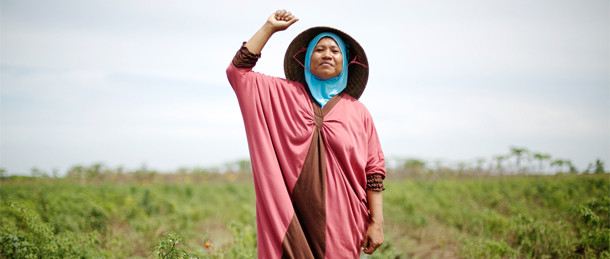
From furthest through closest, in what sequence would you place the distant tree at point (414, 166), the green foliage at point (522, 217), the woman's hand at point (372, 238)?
the distant tree at point (414, 166) < the green foliage at point (522, 217) < the woman's hand at point (372, 238)

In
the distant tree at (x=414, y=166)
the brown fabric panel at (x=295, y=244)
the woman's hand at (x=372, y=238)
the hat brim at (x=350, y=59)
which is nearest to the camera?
the brown fabric panel at (x=295, y=244)

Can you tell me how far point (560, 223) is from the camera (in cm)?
414

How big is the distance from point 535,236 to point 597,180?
2671mm

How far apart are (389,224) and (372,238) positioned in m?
4.92

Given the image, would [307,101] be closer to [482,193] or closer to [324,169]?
[324,169]

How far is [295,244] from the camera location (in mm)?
1951

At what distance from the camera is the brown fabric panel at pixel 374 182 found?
7.14ft

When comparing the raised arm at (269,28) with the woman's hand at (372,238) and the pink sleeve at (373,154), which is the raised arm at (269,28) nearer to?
the pink sleeve at (373,154)

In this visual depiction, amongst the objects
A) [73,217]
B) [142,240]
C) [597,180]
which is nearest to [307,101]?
[142,240]

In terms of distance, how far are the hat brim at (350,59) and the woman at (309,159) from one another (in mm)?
92

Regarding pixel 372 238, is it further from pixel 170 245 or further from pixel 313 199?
pixel 170 245

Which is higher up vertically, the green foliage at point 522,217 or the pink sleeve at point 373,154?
the pink sleeve at point 373,154

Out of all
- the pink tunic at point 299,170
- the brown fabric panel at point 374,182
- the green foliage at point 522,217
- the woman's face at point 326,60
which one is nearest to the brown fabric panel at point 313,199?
the pink tunic at point 299,170

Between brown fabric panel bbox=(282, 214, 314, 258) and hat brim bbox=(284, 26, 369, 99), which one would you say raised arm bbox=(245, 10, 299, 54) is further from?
brown fabric panel bbox=(282, 214, 314, 258)
